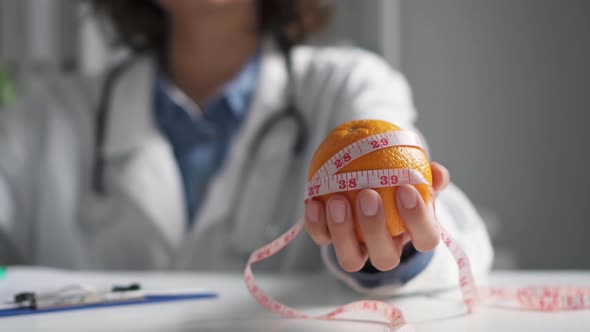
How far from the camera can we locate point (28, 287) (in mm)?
828

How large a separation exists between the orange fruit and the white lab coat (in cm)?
52

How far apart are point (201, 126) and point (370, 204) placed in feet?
2.85

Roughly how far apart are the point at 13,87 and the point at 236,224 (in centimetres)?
154

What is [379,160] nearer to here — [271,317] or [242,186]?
[271,317]

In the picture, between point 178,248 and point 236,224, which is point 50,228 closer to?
point 178,248

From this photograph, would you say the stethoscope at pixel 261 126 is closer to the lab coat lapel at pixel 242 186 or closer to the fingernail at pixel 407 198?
the lab coat lapel at pixel 242 186

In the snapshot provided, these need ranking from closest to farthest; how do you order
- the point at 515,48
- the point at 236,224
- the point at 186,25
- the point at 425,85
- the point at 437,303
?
the point at 437,303 < the point at 236,224 < the point at 186,25 < the point at 515,48 < the point at 425,85

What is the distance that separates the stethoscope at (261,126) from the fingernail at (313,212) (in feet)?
2.35

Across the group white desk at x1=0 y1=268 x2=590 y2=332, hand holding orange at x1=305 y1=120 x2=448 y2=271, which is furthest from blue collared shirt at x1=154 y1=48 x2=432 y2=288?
hand holding orange at x1=305 y1=120 x2=448 y2=271

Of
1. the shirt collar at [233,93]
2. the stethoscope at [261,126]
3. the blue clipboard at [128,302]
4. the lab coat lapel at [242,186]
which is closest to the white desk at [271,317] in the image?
the blue clipboard at [128,302]

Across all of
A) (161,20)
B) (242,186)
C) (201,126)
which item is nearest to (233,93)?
(201,126)

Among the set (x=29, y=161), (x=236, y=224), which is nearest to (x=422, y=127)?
(x=236, y=224)

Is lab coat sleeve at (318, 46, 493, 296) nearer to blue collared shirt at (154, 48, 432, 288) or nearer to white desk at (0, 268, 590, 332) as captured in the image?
white desk at (0, 268, 590, 332)

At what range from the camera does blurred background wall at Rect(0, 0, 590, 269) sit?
2.09 metres
